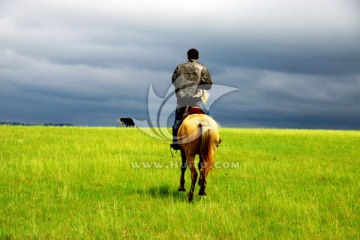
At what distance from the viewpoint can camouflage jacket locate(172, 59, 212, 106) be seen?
10797 mm

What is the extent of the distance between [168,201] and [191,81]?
334 cm

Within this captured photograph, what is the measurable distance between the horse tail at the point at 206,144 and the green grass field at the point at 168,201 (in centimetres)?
99

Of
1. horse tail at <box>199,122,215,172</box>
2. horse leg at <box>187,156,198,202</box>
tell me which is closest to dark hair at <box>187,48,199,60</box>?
horse tail at <box>199,122,215,172</box>

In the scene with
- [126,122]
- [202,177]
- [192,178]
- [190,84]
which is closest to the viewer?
[192,178]

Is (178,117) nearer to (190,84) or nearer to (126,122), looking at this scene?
(190,84)

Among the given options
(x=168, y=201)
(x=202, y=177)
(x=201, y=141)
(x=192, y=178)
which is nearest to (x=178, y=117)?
(x=201, y=141)

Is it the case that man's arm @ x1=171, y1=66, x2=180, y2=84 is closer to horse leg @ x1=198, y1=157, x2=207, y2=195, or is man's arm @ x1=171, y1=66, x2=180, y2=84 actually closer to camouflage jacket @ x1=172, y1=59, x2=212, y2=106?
camouflage jacket @ x1=172, y1=59, x2=212, y2=106

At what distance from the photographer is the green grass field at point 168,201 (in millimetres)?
7105

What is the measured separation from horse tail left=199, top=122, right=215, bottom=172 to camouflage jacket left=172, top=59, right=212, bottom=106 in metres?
1.42

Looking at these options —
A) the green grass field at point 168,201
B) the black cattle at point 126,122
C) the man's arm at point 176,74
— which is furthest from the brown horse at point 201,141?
the black cattle at point 126,122

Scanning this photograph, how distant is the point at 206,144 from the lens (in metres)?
9.61

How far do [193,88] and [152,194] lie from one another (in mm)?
3076

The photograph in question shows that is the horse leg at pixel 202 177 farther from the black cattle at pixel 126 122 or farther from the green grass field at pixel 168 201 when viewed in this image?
the black cattle at pixel 126 122

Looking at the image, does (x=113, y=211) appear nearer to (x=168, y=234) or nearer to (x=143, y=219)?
(x=143, y=219)
